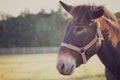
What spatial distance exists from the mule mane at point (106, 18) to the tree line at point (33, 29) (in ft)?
1.17

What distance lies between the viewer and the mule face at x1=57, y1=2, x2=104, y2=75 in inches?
47.0

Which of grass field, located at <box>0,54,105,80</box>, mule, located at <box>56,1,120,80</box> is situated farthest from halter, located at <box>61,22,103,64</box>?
grass field, located at <box>0,54,105,80</box>

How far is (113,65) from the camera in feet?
4.52

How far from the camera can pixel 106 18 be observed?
1.34 meters

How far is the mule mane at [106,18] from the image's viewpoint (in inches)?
48.6

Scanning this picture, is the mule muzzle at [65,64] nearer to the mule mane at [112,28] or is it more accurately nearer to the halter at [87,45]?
the halter at [87,45]

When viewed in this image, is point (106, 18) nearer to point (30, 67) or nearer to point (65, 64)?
point (65, 64)

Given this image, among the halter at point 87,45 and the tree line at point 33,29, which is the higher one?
the halter at point 87,45

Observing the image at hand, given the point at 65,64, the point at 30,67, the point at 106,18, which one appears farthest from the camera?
the point at 30,67

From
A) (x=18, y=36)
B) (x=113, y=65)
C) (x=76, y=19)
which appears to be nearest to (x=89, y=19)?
(x=76, y=19)

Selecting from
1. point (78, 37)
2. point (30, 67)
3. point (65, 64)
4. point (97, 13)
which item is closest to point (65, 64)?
point (65, 64)

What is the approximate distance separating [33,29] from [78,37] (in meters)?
0.54

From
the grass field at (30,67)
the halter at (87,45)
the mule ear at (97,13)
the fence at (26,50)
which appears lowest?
the grass field at (30,67)

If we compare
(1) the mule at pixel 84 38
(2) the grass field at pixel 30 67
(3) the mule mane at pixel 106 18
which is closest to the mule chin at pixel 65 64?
(1) the mule at pixel 84 38
